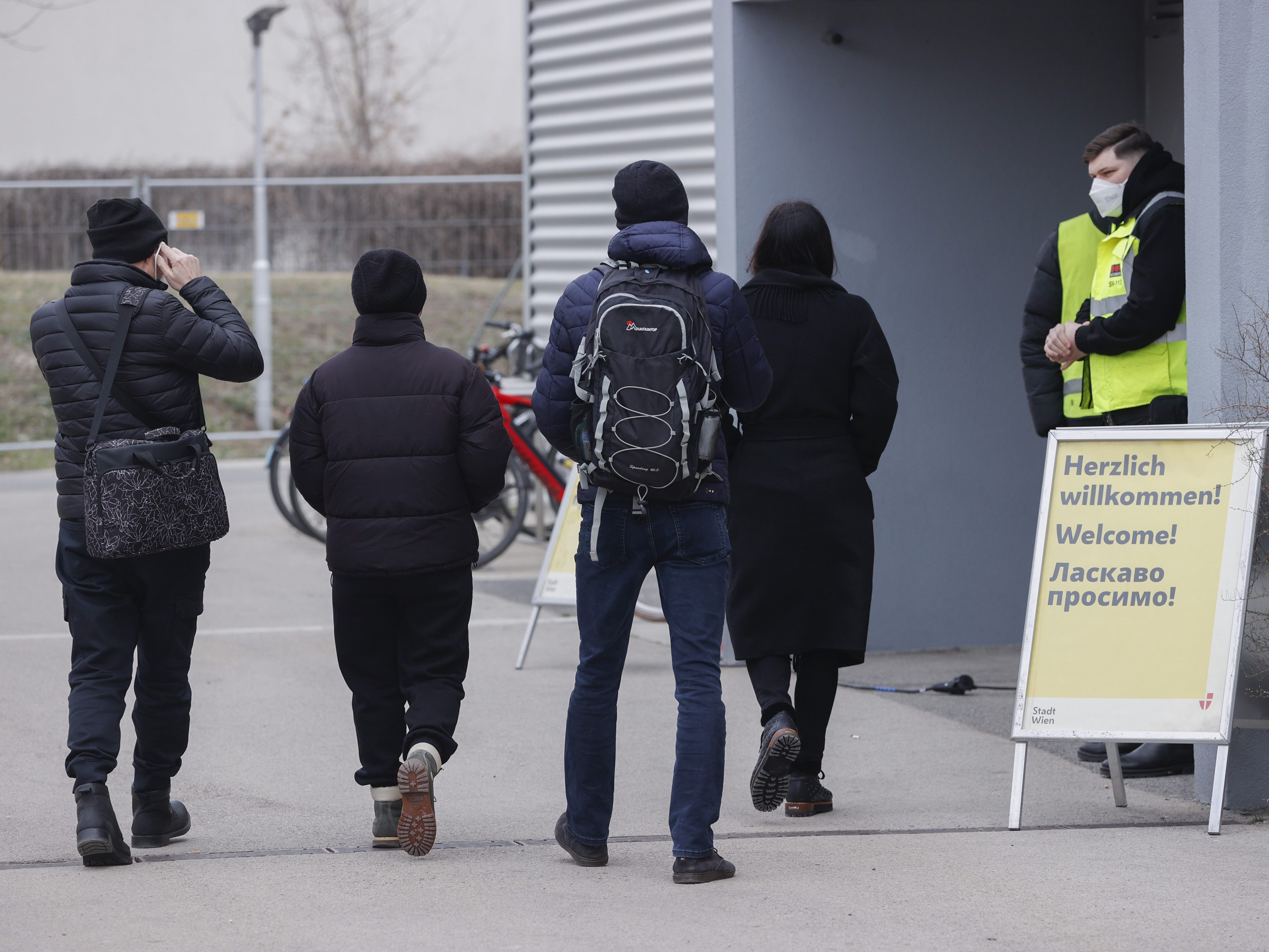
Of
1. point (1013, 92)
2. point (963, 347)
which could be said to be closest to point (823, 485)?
point (963, 347)

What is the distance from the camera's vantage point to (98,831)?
14.5ft

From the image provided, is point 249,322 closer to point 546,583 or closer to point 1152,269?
point 546,583

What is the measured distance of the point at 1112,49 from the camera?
7539mm

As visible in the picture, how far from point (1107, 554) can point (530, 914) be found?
2023 millimetres

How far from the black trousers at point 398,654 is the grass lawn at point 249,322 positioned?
40.4ft

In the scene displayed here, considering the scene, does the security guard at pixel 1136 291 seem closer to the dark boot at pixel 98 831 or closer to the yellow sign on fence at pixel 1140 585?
the yellow sign on fence at pixel 1140 585

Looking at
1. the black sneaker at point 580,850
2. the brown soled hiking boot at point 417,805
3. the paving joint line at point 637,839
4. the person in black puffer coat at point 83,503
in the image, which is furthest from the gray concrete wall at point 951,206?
the brown soled hiking boot at point 417,805

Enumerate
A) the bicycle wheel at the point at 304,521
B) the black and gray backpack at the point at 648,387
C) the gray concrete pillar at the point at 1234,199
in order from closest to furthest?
the black and gray backpack at the point at 648,387 → the gray concrete pillar at the point at 1234,199 → the bicycle wheel at the point at 304,521

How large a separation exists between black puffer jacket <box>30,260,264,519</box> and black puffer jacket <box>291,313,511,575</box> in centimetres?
25

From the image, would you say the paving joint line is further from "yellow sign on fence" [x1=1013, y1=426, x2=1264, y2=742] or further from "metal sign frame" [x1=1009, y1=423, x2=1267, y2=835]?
"yellow sign on fence" [x1=1013, y1=426, x2=1264, y2=742]

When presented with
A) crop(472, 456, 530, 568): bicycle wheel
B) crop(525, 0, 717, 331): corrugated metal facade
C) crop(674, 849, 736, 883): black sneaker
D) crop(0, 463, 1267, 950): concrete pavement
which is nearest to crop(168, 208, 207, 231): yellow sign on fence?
crop(525, 0, 717, 331): corrugated metal facade

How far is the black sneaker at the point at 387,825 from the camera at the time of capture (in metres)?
4.66

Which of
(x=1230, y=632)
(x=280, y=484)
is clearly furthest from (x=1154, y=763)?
(x=280, y=484)

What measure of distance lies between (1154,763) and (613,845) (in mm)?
1878
